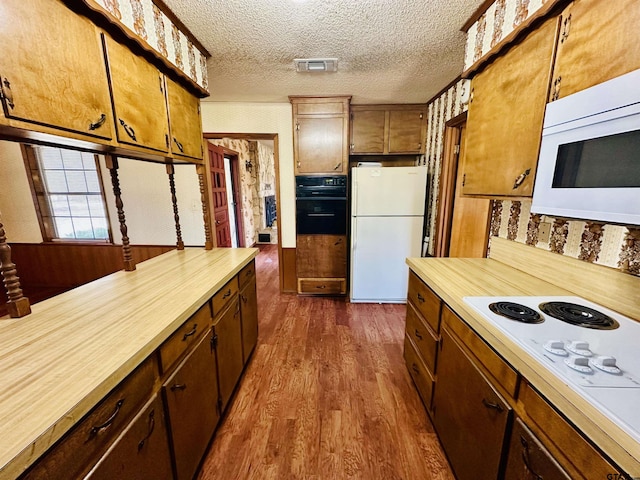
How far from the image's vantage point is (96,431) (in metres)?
0.66

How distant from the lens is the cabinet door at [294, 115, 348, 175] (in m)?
2.97

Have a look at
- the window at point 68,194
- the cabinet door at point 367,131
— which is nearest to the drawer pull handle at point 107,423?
the cabinet door at point 367,131

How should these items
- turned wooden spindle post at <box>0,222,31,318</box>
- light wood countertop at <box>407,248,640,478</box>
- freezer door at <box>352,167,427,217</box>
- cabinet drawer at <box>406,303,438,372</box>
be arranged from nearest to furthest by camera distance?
light wood countertop at <box>407,248,640,478</box> → turned wooden spindle post at <box>0,222,31,318</box> → cabinet drawer at <box>406,303,438,372</box> → freezer door at <box>352,167,427,217</box>

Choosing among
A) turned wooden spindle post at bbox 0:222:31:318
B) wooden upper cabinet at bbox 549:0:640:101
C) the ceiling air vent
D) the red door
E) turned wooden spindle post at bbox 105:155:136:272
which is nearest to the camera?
wooden upper cabinet at bbox 549:0:640:101

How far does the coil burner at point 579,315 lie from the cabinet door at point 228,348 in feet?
5.03

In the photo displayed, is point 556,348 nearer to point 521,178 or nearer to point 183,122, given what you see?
point 521,178

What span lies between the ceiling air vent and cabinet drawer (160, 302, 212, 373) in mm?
1954

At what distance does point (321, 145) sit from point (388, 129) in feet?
2.80

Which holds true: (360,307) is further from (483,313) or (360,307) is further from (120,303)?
(120,303)

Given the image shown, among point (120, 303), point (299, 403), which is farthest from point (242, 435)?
point (120, 303)

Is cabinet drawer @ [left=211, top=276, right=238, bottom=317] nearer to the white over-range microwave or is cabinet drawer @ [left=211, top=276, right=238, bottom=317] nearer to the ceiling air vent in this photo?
the white over-range microwave

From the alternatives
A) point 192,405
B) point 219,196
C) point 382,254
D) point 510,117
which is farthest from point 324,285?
point 510,117

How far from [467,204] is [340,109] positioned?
1.70 metres

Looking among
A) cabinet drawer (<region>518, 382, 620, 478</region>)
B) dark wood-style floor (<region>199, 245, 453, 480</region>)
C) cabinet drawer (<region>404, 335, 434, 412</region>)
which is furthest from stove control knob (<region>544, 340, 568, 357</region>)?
dark wood-style floor (<region>199, 245, 453, 480</region>)
